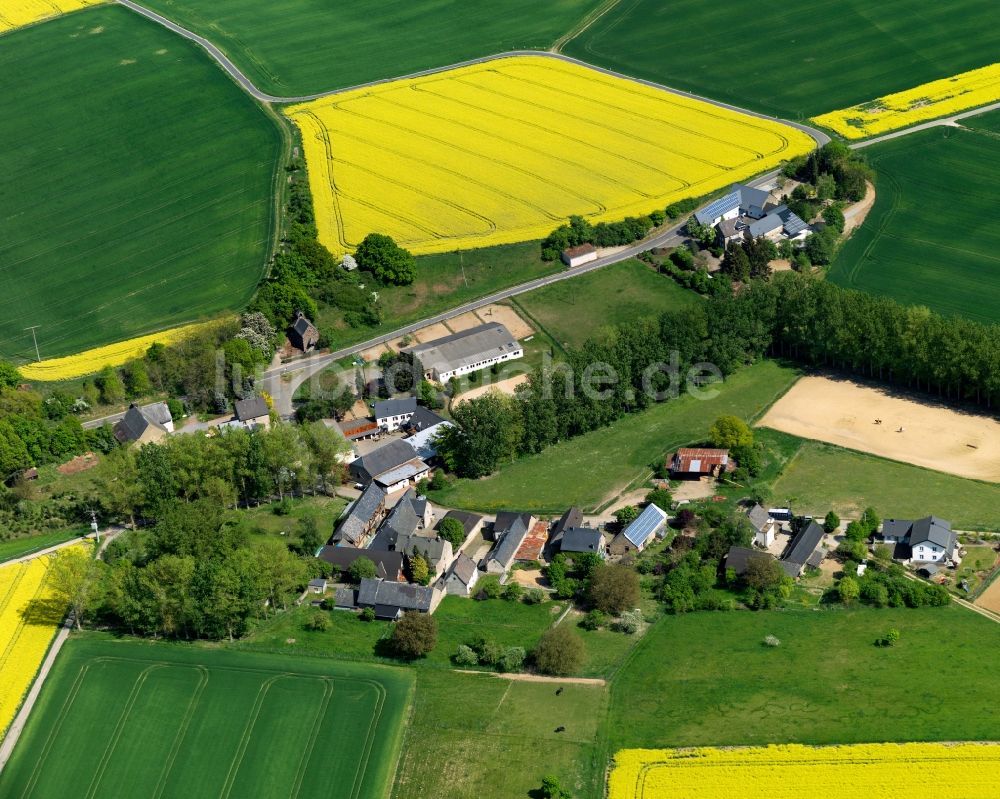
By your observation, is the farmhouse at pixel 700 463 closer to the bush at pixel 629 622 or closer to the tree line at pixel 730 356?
the tree line at pixel 730 356

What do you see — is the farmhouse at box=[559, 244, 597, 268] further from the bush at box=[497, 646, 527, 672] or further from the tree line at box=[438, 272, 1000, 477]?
the bush at box=[497, 646, 527, 672]

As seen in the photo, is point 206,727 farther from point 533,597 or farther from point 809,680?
point 809,680

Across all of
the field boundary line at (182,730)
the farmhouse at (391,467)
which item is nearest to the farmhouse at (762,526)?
the farmhouse at (391,467)

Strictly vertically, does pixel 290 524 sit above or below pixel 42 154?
below

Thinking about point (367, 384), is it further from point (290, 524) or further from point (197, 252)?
point (197, 252)

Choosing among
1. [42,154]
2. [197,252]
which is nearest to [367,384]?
[197,252]

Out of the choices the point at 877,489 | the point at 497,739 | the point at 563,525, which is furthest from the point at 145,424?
the point at 877,489

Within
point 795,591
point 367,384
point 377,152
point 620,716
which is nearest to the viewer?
point 620,716
